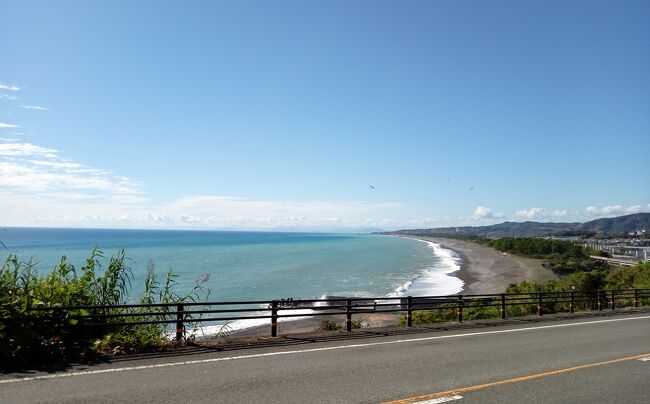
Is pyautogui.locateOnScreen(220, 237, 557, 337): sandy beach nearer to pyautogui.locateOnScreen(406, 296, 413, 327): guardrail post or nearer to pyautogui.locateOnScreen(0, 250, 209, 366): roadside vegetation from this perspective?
pyautogui.locateOnScreen(406, 296, 413, 327): guardrail post

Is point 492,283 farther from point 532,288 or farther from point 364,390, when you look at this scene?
point 364,390

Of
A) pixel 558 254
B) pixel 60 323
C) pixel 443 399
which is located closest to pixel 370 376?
pixel 443 399

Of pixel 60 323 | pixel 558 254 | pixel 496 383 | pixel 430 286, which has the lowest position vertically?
pixel 558 254

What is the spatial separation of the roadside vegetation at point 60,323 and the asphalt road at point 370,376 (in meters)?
1.01

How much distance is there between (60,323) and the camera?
8664 millimetres

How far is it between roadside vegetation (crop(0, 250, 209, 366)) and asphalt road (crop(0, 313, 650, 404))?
3.31ft

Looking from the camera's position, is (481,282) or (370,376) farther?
(481,282)

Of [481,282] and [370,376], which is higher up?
[370,376]

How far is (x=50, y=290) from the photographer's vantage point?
9656 mm

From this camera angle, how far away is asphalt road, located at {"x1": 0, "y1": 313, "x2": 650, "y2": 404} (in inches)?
259

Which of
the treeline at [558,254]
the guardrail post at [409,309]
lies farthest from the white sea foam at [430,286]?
the guardrail post at [409,309]

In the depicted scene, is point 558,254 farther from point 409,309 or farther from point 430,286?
point 409,309

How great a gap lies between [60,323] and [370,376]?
19.9ft

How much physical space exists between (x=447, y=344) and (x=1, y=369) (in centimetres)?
924
